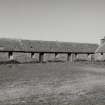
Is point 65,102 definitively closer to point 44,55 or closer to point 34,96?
point 34,96

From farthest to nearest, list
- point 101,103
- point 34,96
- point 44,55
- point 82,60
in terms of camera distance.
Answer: point 82,60 → point 44,55 → point 34,96 → point 101,103

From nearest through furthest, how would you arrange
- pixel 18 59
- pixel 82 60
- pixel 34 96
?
pixel 34 96, pixel 18 59, pixel 82 60

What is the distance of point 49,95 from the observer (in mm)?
9820

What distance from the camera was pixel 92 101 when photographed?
888 centimetres

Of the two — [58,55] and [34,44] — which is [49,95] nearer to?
[58,55]

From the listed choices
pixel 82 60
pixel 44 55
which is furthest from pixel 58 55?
pixel 82 60

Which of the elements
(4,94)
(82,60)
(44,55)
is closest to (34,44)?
(44,55)

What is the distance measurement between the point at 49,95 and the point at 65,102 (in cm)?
142

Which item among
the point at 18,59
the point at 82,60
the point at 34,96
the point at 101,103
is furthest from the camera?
the point at 82,60

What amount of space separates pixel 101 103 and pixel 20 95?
4.27 m

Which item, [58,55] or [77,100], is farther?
[58,55]

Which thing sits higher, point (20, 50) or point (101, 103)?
point (20, 50)

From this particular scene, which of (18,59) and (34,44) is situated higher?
(34,44)

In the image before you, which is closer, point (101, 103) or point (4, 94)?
point (101, 103)
